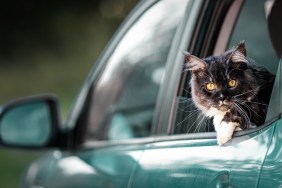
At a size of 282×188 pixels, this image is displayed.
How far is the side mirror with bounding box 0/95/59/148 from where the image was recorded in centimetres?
592

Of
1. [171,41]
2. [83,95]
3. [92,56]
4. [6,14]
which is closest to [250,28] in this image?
[171,41]

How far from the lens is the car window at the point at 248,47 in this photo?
3.99 meters

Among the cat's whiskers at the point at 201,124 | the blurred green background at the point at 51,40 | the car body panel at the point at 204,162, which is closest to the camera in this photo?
the car body panel at the point at 204,162

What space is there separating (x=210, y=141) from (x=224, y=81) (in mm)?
216

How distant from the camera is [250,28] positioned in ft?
14.1

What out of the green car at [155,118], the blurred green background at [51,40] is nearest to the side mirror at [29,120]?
the green car at [155,118]

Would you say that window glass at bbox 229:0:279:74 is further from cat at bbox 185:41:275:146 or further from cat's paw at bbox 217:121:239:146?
cat's paw at bbox 217:121:239:146

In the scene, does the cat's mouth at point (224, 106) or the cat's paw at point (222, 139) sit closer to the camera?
the cat's paw at point (222, 139)

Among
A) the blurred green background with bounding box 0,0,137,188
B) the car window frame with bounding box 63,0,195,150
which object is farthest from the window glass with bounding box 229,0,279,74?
the blurred green background with bounding box 0,0,137,188

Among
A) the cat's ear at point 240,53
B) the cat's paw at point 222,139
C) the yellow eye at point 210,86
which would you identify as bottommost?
the cat's paw at point 222,139

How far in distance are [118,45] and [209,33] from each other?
1.07 m

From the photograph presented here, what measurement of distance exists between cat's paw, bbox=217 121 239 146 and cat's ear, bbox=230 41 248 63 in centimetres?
22

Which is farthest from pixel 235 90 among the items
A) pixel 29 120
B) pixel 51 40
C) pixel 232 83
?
pixel 51 40

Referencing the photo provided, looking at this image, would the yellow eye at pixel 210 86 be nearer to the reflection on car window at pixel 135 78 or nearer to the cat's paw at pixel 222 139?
the cat's paw at pixel 222 139
